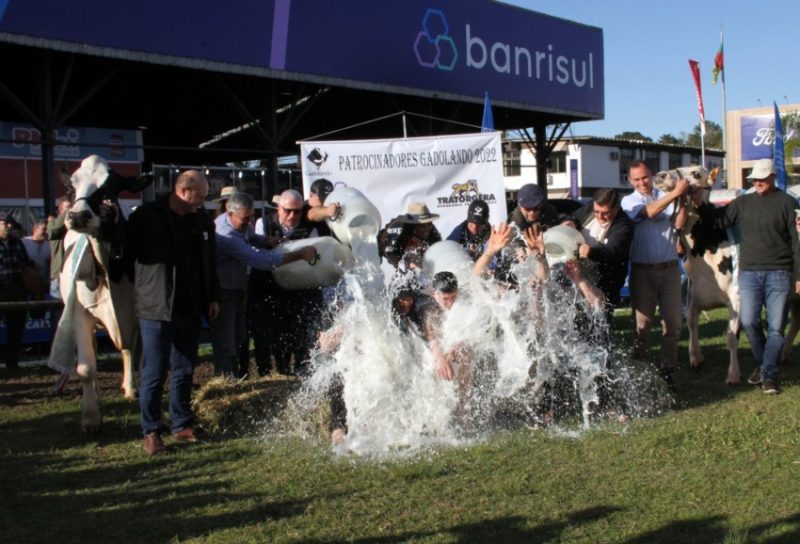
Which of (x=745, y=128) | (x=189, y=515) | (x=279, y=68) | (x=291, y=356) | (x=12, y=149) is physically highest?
(x=745, y=128)

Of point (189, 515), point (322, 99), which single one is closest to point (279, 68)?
point (322, 99)

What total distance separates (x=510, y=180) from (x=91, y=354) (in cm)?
5153

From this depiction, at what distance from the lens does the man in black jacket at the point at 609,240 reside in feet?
22.4

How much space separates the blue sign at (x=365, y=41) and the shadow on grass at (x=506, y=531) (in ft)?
33.4

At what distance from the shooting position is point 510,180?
186 ft

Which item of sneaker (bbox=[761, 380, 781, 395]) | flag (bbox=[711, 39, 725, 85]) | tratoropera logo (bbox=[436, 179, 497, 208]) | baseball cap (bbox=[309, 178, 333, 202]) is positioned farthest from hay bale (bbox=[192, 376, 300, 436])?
flag (bbox=[711, 39, 725, 85])

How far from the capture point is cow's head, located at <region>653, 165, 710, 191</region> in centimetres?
752

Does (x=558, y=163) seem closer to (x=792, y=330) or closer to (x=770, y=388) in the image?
(x=792, y=330)

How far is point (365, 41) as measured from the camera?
16672mm

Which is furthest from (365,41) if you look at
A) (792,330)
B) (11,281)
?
(792,330)

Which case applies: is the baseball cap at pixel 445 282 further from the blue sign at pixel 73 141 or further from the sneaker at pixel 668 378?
the blue sign at pixel 73 141

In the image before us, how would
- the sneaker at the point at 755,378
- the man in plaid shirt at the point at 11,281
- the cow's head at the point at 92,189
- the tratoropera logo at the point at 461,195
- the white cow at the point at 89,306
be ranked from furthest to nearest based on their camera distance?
the man in plaid shirt at the point at 11,281
the tratoropera logo at the point at 461,195
the sneaker at the point at 755,378
the white cow at the point at 89,306
the cow's head at the point at 92,189

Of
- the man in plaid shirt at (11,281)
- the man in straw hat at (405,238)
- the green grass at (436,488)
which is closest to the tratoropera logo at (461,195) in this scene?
the man in straw hat at (405,238)

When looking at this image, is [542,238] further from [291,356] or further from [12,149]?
[12,149]
